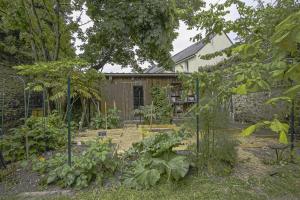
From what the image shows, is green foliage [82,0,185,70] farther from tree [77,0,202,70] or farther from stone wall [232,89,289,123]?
stone wall [232,89,289,123]

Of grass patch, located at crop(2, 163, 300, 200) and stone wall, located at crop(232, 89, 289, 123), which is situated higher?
stone wall, located at crop(232, 89, 289, 123)

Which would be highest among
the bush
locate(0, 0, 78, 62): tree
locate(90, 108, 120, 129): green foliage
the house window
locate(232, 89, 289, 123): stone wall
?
locate(0, 0, 78, 62): tree

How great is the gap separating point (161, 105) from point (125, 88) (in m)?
2.15

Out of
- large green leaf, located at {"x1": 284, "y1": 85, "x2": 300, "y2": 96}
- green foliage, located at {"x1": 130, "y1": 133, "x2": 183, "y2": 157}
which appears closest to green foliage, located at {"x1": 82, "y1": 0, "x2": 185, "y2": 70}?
green foliage, located at {"x1": 130, "y1": 133, "x2": 183, "y2": 157}

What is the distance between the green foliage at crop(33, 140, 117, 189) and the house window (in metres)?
8.12

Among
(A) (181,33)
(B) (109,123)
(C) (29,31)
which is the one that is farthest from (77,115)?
(A) (181,33)

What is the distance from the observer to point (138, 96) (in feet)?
41.3

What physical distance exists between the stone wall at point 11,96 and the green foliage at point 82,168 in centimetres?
501

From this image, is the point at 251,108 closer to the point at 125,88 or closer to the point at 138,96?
the point at 138,96

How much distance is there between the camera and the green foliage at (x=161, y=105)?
10616mm

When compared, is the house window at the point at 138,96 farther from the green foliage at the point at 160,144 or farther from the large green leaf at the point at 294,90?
the large green leaf at the point at 294,90

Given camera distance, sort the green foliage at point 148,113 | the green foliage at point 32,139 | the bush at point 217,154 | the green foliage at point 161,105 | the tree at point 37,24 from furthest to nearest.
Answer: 1. the green foliage at point 161,105
2. the green foliage at point 148,113
3. the tree at point 37,24
4. the green foliage at point 32,139
5. the bush at point 217,154

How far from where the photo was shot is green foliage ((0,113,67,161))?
5.03m

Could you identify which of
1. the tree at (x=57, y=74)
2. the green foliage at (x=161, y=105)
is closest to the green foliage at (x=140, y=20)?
the green foliage at (x=161, y=105)
